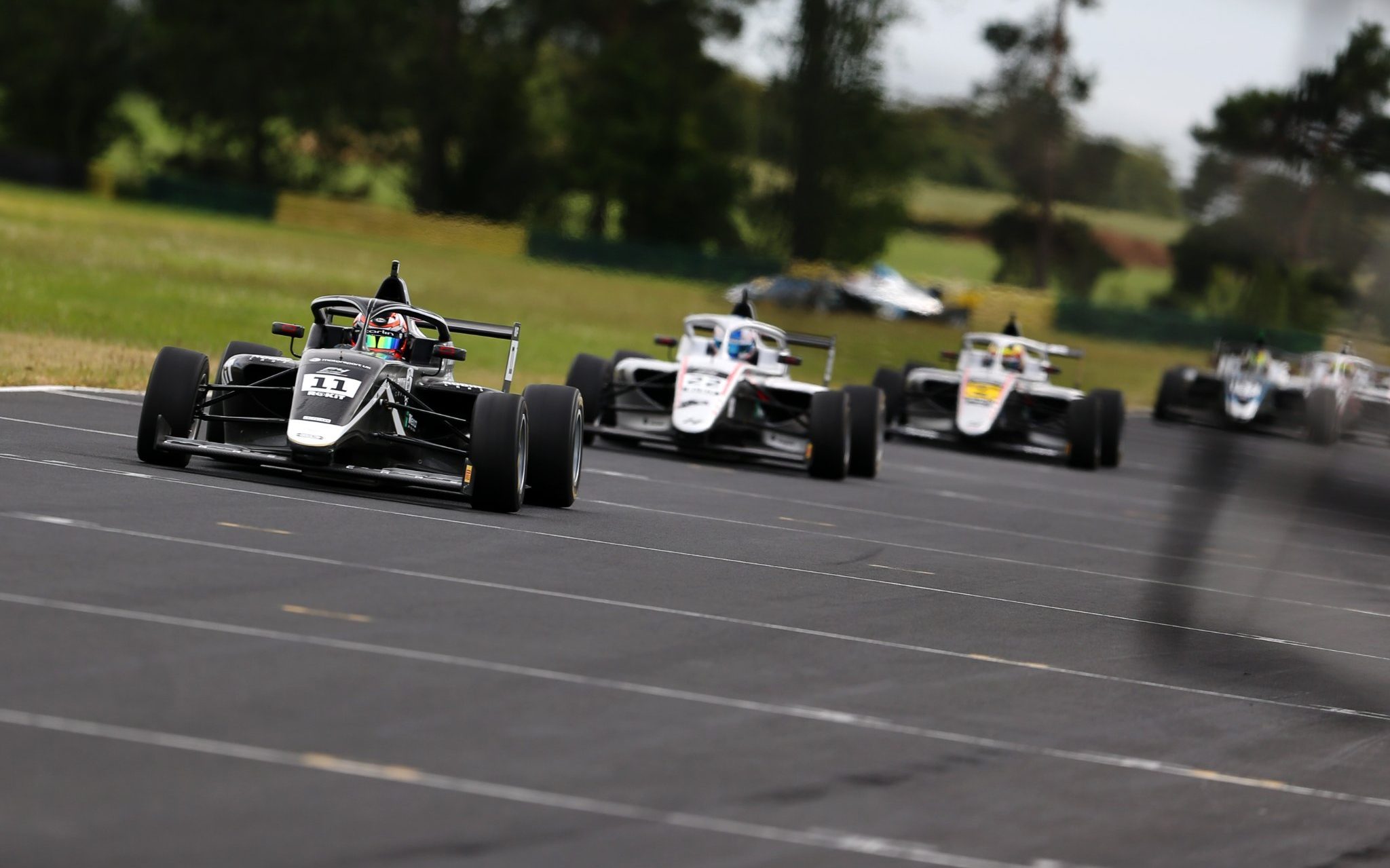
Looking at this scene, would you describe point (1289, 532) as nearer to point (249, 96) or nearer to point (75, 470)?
point (75, 470)

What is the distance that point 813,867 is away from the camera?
5.57 metres

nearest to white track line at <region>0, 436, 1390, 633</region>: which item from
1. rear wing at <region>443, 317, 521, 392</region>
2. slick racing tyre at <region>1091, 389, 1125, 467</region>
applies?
rear wing at <region>443, 317, 521, 392</region>

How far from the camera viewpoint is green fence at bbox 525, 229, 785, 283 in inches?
2370

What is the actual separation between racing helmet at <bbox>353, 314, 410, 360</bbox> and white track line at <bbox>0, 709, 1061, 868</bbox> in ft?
25.3

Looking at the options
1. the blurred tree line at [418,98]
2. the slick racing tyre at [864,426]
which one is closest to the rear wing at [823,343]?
the slick racing tyre at [864,426]

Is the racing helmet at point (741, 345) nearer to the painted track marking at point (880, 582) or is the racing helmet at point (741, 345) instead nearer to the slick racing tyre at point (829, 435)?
the slick racing tyre at point (829, 435)

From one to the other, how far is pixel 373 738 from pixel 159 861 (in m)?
1.52

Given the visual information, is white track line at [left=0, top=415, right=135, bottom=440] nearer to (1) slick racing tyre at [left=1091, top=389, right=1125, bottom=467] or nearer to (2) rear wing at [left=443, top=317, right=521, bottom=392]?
(2) rear wing at [left=443, top=317, right=521, bottom=392]

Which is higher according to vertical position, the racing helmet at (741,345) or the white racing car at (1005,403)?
the racing helmet at (741,345)

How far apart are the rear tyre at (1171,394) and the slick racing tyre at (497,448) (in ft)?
99.2

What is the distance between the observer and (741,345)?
Answer: 68.4ft

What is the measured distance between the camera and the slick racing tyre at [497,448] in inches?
491

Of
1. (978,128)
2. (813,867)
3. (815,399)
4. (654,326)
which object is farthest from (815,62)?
(654,326)

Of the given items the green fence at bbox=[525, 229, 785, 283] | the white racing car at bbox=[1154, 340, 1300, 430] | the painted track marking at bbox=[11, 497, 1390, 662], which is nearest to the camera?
the painted track marking at bbox=[11, 497, 1390, 662]
